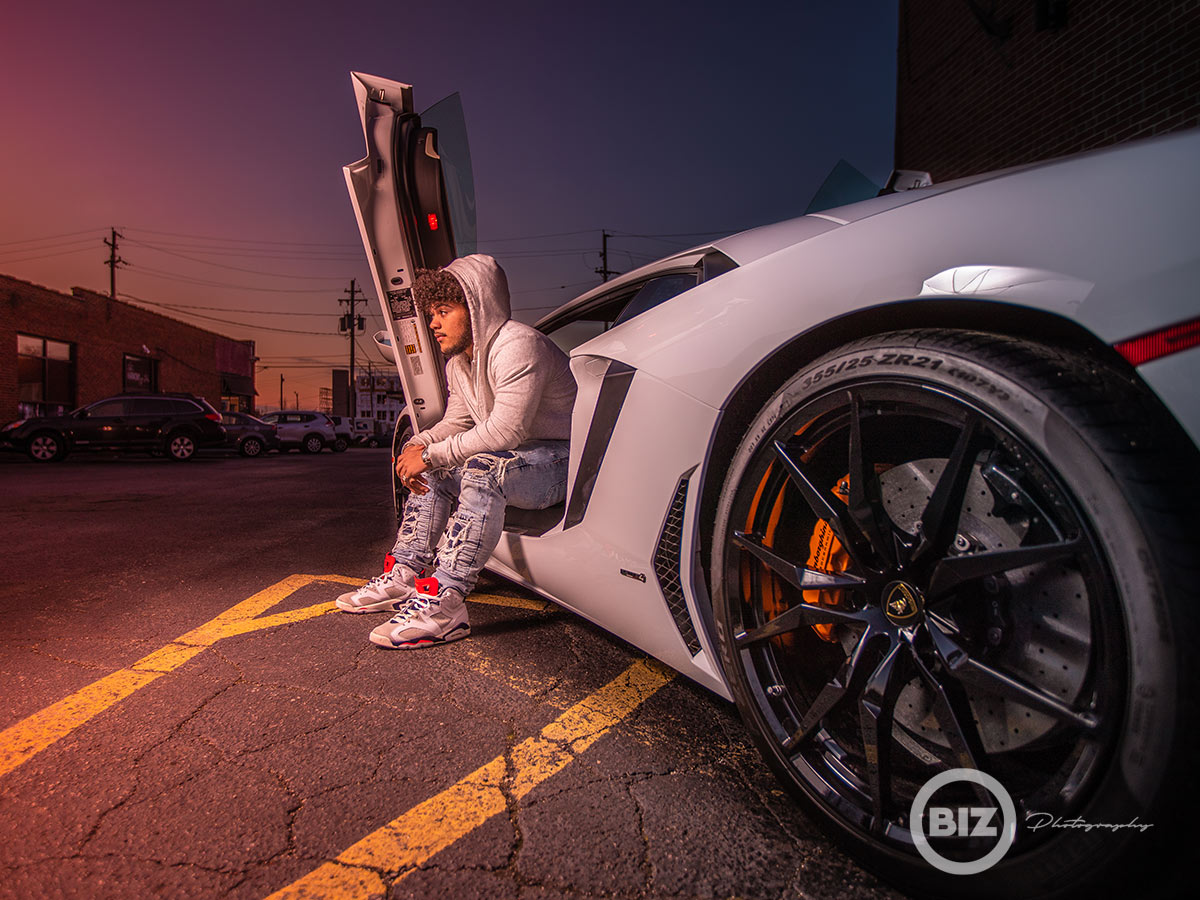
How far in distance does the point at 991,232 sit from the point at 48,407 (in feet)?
92.1

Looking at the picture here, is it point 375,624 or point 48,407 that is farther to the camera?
point 48,407

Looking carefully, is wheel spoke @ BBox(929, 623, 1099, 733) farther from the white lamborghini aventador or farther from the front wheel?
the front wheel

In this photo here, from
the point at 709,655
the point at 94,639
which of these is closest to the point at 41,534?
the point at 94,639

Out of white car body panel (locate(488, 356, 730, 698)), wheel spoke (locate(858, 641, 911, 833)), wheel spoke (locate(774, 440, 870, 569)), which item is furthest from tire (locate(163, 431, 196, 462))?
wheel spoke (locate(858, 641, 911, 833))

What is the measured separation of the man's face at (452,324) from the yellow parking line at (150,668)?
1140 mm

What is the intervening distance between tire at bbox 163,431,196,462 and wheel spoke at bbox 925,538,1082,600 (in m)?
18.0

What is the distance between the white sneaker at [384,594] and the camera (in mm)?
2502

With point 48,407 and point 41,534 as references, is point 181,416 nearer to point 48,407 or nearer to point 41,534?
point 48,407

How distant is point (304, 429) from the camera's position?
21.6 metres

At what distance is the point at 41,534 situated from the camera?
431 centimetres

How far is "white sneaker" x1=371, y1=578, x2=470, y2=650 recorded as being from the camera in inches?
82.8

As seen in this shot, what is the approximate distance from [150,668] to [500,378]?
146 cm

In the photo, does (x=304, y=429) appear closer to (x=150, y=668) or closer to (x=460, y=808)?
(x=150, y=668)

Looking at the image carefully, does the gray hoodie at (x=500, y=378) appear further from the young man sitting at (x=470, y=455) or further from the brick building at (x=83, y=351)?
the brick building at (x=83, y=351)
